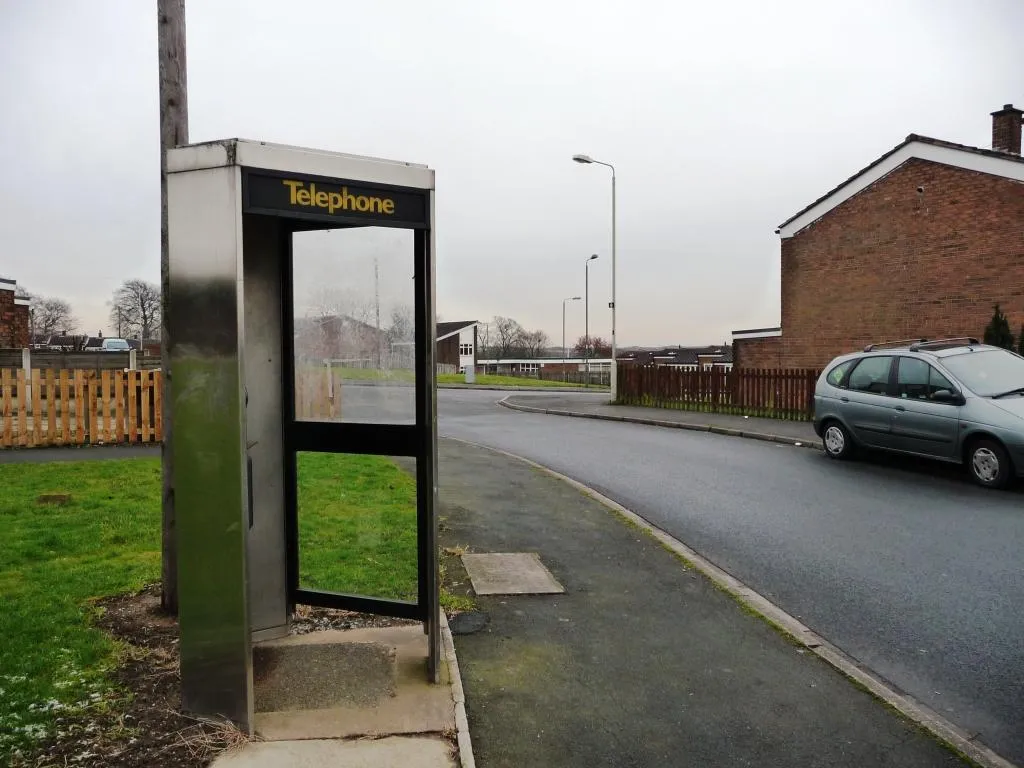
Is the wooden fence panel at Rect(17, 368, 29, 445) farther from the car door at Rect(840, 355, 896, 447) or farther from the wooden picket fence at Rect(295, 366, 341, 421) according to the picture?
the car door at Rect(840, 355, 896, 447)

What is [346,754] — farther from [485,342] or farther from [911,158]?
[485,342]

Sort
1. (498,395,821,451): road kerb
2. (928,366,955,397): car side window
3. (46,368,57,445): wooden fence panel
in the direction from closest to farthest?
(928,366,955,397): car side window < (46,368,57,445): wooden fence panel < (498,395,821,451): road kerb

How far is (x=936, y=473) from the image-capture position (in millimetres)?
10414

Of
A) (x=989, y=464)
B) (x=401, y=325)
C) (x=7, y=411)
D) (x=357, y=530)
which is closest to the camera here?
(x=401, y=325)

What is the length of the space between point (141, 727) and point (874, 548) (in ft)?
19.4

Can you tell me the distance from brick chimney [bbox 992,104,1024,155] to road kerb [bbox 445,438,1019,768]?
874 inches

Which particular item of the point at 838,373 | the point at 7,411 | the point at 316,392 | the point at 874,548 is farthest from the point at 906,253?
the point at 7,411

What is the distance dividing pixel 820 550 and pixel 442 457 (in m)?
6.69

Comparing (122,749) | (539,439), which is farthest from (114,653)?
(539,439)

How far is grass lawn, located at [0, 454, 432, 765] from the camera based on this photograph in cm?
371

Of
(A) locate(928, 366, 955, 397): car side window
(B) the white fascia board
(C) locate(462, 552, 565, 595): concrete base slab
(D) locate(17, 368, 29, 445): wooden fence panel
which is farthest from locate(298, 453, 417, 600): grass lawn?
(B) the white fascia board

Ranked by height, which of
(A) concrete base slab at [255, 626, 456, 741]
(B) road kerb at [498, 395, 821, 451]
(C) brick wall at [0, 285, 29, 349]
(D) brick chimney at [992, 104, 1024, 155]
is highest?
(D) brick chimney at [992, 104, 1024, 155]

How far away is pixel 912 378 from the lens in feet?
34.5

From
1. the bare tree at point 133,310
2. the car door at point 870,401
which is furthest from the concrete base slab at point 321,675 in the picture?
the bare tree at point 133,310
